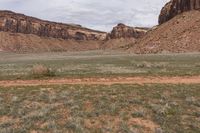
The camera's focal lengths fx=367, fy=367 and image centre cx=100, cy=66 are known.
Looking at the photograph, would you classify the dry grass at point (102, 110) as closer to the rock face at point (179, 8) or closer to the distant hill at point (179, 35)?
the distant hill at point (179, 35)

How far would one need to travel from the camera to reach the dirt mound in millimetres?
103312

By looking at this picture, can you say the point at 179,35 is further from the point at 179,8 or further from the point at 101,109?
the point at 101,109

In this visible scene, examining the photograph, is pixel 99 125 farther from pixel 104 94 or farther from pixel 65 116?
pixel 104 94

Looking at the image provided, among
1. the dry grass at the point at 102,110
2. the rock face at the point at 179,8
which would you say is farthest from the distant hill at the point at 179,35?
the dry grass at the point at 102,110

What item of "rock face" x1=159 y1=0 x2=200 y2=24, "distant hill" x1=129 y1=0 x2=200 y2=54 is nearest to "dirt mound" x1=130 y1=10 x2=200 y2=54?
"distant hill" x1=129 y1=0 x2=200 y2=54

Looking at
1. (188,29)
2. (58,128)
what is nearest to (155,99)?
(58,128)

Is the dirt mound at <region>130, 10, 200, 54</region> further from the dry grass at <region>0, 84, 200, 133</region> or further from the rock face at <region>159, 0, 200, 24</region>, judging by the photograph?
the dry grass at <region>0, 84, 200, 133</region>

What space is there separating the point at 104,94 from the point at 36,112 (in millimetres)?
4554

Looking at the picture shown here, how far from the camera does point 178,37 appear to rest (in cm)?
11331

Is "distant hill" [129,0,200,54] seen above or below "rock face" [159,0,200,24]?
below

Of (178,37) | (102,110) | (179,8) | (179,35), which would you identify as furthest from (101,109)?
(179,8)

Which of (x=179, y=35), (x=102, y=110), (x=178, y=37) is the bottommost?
(x=102, y=110)

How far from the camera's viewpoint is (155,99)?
64.9 ft

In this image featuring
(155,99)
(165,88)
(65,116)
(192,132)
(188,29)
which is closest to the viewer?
(192,132)
